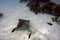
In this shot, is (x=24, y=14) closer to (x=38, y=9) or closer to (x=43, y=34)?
(x=38, y=9)

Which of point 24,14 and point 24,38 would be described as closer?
point 24,38

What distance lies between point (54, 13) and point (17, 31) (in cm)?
312

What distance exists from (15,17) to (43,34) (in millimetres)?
3163

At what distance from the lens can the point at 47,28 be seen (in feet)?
21.1

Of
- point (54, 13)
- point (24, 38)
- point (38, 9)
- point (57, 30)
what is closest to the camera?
point (24, 38)

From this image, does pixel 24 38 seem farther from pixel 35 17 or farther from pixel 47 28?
pixel 35 17

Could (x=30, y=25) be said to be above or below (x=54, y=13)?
below

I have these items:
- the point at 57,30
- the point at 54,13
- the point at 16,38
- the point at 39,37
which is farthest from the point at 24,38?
the point at 54,13

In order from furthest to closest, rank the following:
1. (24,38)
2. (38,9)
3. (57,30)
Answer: (38,9) < (57,30) < (24,38)

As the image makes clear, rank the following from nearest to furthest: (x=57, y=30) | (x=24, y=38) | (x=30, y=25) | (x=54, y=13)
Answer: (x=24, y=38) → (x=57, y=30) → (x=30, y=25) → (x=54, y=13)

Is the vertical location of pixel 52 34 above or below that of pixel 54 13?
below

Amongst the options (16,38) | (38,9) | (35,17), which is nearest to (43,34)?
(16,38)

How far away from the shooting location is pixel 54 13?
25.7 ft

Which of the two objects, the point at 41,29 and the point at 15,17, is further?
the point at 15,17
